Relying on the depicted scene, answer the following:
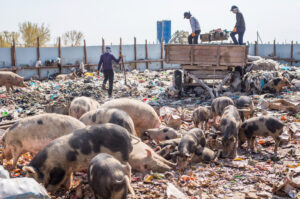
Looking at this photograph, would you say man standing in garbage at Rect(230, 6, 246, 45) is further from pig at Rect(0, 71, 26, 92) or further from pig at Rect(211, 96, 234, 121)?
pig at Rect(0, 71, 26, 92)

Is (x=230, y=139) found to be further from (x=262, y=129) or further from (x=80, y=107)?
(x=80, y=107)

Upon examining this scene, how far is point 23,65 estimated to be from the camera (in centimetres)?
1981

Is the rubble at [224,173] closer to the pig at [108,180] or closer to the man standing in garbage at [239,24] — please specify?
the pig at [108,180]

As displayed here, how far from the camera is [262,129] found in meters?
6.42

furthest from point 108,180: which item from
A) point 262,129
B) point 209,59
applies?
point 209,59

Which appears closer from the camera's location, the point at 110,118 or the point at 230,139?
the point at 230,139

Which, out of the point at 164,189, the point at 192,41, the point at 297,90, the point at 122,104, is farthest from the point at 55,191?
the point at 297,90

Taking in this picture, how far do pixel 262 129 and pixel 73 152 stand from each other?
3.90 meters

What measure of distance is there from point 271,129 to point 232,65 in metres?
5.95

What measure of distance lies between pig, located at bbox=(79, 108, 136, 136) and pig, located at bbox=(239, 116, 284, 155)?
2374 mm

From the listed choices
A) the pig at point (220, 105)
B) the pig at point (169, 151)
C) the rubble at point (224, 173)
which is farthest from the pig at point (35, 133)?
the pig at point (220, 105)

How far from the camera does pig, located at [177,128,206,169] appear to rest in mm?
5441

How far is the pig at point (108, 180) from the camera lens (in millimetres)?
3641

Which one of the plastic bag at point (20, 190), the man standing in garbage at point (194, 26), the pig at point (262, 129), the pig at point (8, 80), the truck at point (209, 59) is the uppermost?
the man standing in garbage at point (194, 26)
